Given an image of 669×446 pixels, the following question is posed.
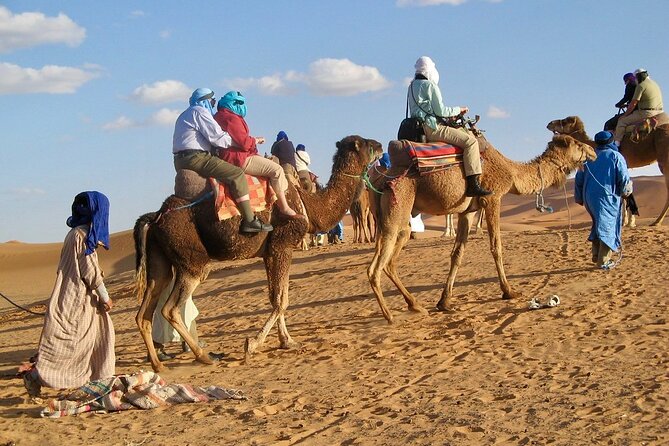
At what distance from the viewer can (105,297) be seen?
27.3 feet

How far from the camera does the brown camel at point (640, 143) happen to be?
16.1 meters

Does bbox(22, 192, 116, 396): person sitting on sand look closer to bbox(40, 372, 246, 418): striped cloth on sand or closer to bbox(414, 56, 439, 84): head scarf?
bbox(40, 372, 246, 418): striped cloth on sand

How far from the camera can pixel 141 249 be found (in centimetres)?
940

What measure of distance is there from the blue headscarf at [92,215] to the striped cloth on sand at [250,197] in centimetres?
135

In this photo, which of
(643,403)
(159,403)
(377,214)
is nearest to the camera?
(643,403)

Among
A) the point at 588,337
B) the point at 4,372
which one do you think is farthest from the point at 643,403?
the point at 4,372

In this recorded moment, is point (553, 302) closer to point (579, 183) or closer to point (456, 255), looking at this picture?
point (456, 255)

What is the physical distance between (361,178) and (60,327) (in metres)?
3.91

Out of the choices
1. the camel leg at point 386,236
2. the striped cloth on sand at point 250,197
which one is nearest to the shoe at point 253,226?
the striped cloth on sand at point 250,197

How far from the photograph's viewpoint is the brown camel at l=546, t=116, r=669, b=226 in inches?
634

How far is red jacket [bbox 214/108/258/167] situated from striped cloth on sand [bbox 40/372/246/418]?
8.52ft

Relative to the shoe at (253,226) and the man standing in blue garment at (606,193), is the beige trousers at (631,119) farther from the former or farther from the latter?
the shoe at (253,226)

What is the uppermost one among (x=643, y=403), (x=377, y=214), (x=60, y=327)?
(x=377, y=214)

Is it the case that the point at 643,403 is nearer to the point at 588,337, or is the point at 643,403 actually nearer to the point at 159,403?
the point at 588,337
